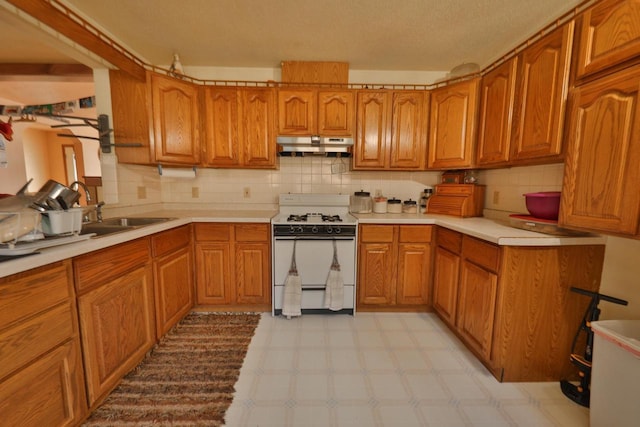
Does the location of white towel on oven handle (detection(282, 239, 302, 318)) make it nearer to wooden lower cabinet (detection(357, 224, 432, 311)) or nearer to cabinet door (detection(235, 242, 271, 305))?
cabinet door (detection(235, 242, 271, 305))

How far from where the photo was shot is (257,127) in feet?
7.88

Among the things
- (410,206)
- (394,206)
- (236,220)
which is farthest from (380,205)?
(236,220)

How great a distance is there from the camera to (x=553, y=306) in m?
1.48

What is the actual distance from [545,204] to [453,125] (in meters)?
1.06

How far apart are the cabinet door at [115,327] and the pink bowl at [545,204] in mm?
2500

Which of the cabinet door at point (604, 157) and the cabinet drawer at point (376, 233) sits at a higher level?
the cabinet door at point (604, 157)

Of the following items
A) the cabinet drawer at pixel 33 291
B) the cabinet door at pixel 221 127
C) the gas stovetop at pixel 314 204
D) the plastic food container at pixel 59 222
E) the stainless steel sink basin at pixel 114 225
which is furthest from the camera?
the gas stovetop at pixel 314 204

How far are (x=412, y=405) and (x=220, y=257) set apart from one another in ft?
5.74

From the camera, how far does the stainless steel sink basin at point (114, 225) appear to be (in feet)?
5.52

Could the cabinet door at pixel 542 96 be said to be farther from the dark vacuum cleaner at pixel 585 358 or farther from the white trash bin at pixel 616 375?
the white trash bin at pixel 616 375

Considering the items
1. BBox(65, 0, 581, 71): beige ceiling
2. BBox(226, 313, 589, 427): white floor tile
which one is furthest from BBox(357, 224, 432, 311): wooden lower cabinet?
BBox(65, 0, 581, 71): beige ceiling

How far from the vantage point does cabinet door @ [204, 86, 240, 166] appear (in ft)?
7.75

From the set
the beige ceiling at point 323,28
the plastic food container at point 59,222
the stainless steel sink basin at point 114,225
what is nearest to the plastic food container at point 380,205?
the beige ceiling at point 323,28

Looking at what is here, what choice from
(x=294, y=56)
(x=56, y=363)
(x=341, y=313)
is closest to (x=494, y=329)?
(x=341, y=313)
